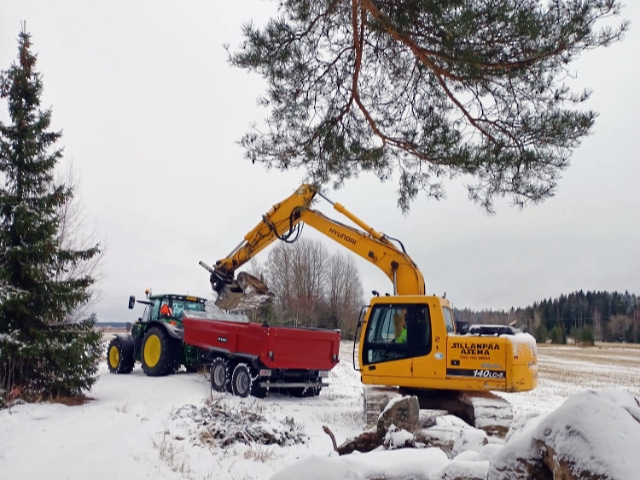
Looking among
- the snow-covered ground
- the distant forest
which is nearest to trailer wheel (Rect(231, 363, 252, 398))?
the snow-covered ground

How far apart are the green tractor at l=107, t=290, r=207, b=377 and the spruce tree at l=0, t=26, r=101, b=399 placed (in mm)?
3065

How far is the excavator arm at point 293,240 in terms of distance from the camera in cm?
1004

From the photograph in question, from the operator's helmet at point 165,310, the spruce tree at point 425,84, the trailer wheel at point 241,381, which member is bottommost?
the trailer wheel at point 241,381

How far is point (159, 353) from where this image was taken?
13.2 metres

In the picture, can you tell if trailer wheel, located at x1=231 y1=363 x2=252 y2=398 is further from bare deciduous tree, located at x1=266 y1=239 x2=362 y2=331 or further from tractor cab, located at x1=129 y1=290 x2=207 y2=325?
bare deciduous tree, located at x1=266 y1=239 x2=362 y2=331

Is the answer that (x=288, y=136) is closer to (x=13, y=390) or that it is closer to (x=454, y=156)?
(x=454, y=156)

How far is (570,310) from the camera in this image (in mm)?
87500

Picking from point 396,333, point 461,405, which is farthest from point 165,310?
point 461,405

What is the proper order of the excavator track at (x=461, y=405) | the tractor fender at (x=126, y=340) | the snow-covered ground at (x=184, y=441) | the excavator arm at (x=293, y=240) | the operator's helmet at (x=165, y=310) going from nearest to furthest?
the snow-covered ground at (x=184, y=441) → the excavator track at (x=461, y=405) → the excavator arm at (x=293, y=240) → the tractor fender at (x=126, y=340) → the operator's helmet at (x=165, y=310)

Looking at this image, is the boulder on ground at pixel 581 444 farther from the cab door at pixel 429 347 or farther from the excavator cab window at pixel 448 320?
the excavator cab window at pixel 448 320

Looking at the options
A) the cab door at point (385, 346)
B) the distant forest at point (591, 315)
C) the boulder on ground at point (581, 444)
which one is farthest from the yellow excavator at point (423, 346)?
the distant forest at point (591, 315)

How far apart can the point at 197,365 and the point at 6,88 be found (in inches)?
270

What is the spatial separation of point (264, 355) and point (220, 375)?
125 cm

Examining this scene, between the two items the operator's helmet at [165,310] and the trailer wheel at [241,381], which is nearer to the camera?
the trailer wheel at [241,381]
